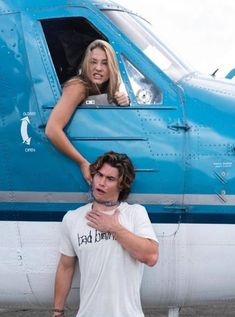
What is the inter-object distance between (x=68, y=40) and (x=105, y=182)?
4.71 feet

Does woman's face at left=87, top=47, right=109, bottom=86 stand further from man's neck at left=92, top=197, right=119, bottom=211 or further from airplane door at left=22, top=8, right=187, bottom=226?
man's neck at left=92, top=197, right=119, bottom=211

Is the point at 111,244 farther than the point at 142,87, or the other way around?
the point at 142,87

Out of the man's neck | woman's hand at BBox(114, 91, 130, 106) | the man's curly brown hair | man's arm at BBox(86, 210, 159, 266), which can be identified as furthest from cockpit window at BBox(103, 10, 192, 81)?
man's arm at BBox(86, 210, 159, 266)

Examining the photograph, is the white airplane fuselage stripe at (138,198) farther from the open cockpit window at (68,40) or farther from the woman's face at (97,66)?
the open cockpit window at (68,40)

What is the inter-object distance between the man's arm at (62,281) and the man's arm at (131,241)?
39cm

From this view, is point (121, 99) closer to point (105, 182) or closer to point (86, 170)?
point (86, 170)

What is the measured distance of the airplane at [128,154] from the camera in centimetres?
425

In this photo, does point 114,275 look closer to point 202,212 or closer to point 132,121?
point 202,212

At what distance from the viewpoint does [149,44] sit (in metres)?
4.71

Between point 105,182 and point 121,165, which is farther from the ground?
point 121,165

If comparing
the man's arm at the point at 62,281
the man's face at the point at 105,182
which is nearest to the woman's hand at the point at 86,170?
the man's face at the point at 105,182

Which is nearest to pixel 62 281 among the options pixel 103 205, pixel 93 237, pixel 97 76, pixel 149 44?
pixel 93 237

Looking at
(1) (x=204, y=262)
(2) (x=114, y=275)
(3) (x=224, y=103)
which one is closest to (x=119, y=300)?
(2) (x=114, y=275)

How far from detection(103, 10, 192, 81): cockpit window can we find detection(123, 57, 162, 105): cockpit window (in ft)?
0.52
